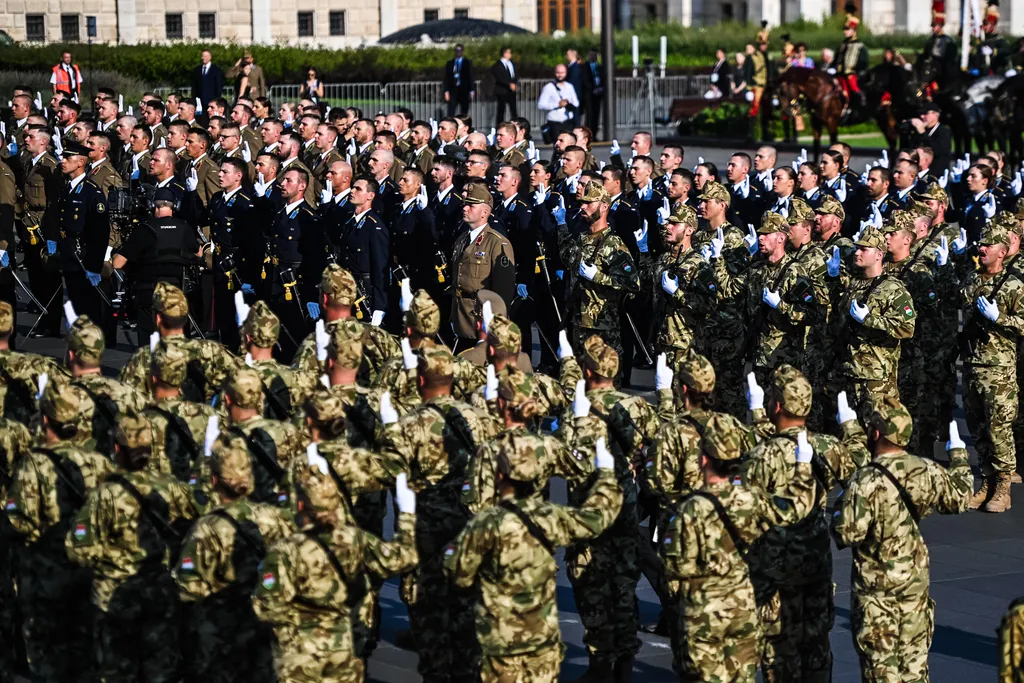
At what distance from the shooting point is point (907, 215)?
13531 millimetres

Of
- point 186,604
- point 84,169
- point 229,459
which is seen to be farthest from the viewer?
point 84,169

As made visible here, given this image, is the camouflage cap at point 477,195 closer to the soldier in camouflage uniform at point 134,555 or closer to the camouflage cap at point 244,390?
the camouflage cap at point 244,390

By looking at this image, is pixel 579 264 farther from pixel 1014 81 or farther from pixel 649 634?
pixel 1014 81

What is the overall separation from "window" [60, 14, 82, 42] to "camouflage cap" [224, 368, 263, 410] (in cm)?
4293

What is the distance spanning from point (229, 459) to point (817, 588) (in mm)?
2972

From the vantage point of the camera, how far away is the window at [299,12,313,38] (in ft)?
182

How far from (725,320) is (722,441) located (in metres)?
5.73

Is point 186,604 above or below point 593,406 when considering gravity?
below

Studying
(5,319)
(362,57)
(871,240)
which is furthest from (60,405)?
(362,57)

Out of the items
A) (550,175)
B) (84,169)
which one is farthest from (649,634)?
(84,169)

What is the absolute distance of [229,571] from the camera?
7820mm

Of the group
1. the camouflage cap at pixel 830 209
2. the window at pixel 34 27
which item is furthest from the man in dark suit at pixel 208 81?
the window at pixel 34 27

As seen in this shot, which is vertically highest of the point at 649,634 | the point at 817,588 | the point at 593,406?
the point at 593,406

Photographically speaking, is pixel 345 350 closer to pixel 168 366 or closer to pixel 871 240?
pixel 168 366
